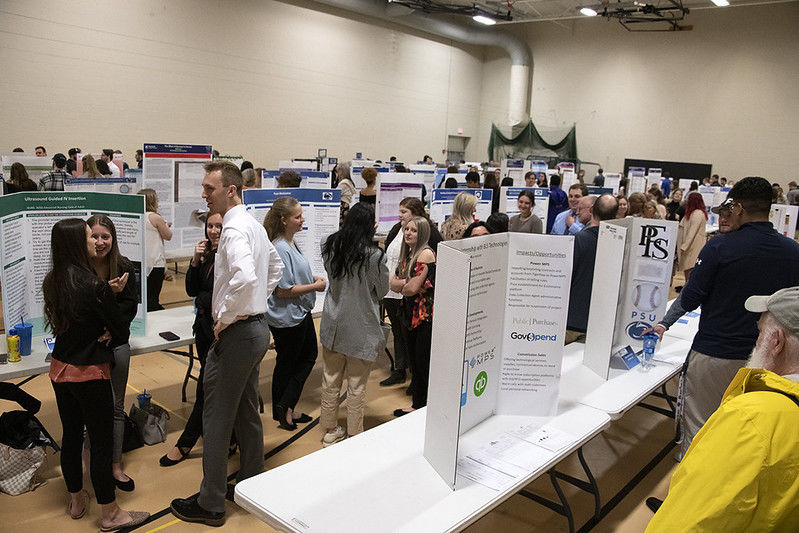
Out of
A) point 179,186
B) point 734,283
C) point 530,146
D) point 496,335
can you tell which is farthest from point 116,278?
point 530,146

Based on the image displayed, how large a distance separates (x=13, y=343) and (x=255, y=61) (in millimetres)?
12770

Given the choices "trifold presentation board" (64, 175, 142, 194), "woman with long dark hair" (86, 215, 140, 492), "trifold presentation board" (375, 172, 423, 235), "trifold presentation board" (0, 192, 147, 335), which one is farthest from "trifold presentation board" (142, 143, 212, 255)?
"woman with long dark hair" (86, 215, 140, 492)

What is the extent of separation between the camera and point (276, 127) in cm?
1540

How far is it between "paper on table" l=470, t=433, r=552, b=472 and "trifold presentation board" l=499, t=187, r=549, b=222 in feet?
16.9

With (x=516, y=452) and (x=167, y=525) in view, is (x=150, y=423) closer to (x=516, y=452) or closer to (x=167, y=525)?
(x=167, y=525)

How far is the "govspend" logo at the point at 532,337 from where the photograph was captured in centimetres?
252

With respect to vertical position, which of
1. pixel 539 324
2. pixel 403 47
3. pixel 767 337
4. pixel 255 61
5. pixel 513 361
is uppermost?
pixel 403 47

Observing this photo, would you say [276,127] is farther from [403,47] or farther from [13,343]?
[13,343]

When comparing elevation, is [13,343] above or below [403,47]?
below

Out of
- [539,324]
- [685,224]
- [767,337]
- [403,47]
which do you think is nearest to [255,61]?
[403,47]

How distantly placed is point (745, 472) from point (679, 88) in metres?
19.1

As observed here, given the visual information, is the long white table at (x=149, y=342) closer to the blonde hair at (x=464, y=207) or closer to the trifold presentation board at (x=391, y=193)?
the blonde hair at (x=464, y=207)

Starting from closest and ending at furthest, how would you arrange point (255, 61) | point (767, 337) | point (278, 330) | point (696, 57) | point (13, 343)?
point (767, 337) → point (13, 343) → point (278, 330) → point (255, 61) → point (696, 57)

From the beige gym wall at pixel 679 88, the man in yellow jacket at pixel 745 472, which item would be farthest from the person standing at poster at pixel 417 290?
the beige gym wall at pixel 679 88
